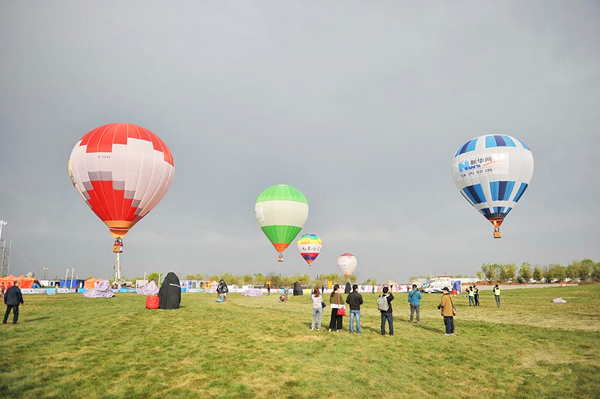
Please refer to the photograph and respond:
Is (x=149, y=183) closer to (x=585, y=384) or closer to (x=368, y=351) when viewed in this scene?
(x=368, y=351)

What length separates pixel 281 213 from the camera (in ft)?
208

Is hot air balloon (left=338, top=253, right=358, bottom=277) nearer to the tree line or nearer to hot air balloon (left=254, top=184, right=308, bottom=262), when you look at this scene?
A: hot air balloon (left=254, top=184, right=308, bottom=262)

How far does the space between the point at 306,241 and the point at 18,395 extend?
7649 centimetres

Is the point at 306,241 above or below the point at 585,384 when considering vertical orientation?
above

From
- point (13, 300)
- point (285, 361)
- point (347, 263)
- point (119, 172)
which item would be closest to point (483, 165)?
point (285, 361)

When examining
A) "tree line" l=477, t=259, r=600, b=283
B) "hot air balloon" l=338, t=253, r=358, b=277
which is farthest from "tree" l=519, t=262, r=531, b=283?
"hot air balloon" l=338, t=253, r=358, b=277

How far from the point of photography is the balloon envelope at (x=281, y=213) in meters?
63.7

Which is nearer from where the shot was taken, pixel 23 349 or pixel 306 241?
pixel 23 349

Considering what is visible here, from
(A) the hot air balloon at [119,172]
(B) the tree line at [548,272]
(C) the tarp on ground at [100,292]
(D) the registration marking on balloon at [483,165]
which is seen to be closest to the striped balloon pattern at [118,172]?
(A) the hot air balloon at [119,172]

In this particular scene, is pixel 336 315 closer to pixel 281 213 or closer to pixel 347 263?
pixel 281 213

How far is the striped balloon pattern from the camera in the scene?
39656 mm

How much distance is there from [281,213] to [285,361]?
5071 cm

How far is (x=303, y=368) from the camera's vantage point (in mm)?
12125

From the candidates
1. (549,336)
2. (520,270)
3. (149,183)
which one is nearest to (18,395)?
(549,336)
